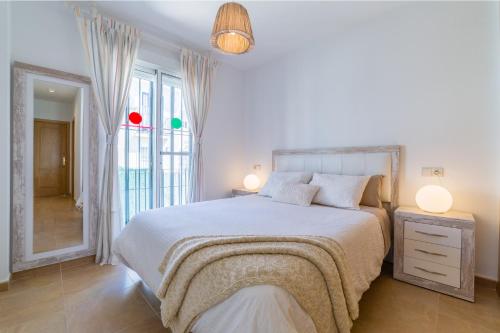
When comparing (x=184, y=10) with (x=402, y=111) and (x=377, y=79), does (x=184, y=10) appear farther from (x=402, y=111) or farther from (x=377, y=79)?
(x=402, y=111)

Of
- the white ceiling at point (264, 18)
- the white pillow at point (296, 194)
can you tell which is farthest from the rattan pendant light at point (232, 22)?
the white pillow at point (296, 194)

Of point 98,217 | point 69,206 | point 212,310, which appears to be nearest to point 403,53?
point 212,310

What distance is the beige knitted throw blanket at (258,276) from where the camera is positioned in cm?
101

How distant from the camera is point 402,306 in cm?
178

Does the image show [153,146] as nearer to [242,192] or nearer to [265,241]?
[242,192]

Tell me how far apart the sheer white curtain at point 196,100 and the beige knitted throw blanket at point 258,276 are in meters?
2.20

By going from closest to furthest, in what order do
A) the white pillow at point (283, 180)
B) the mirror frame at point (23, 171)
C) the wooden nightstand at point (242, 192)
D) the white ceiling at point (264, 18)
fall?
the mirror frame at point (23, 171), the white ceiling at point (264, 18), the white pillow at point (283, 180), the wooden nightstand at point (242, 192)

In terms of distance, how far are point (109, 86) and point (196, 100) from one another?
3.82ft

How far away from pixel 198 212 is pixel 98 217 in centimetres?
140

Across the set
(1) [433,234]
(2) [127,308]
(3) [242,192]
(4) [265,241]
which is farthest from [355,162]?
A: (2) [127,308]

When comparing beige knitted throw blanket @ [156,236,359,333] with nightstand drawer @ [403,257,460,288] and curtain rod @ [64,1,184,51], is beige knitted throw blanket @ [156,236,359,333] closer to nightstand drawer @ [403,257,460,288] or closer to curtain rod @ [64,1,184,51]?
nightstand drawer @ [403,257,460,288]

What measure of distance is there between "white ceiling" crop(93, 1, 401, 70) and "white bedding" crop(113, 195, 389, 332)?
2.17 m

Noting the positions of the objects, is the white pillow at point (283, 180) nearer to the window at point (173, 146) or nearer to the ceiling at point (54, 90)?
the window at point (173, 146)

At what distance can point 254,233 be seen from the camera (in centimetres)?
145
